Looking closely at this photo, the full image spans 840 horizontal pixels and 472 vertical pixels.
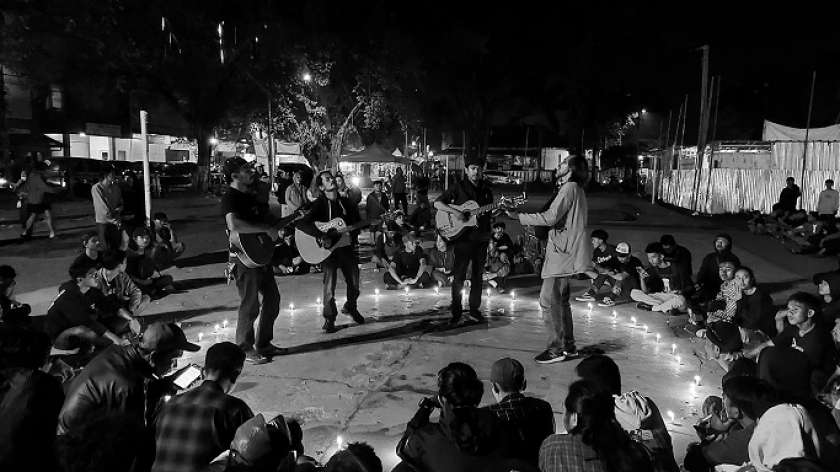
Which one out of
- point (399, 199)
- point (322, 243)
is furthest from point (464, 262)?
point (399, 199)

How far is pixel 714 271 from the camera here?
923cm

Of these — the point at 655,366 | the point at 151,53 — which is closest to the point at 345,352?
the point at 655,366

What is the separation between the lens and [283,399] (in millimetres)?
5730

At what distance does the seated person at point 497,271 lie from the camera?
1066 cm

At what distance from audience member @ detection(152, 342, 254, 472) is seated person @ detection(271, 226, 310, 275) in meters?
8.30

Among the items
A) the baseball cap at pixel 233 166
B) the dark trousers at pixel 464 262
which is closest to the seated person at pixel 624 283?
the dark trousers at pixel 464 262

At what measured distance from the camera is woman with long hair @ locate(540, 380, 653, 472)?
116 inches

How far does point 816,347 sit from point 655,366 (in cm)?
158

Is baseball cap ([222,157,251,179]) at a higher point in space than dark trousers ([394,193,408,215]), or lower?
higher

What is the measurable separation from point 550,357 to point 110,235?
774cm

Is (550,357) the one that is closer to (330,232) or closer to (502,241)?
(330,232)

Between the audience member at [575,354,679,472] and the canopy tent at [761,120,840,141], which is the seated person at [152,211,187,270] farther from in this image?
the canopy tent at [761,120,840,141]

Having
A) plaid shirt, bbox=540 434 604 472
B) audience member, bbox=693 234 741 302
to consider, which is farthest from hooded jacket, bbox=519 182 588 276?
plaid shirt, bbox=540 434 604 472

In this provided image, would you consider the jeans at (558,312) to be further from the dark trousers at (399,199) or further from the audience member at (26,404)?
the dark trousers at (399,199)
